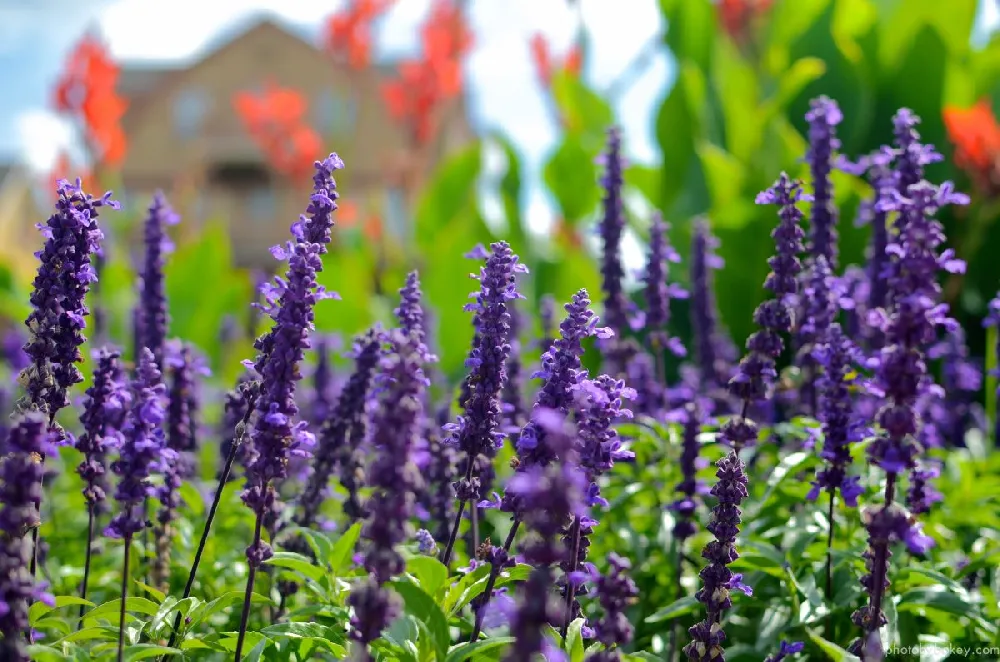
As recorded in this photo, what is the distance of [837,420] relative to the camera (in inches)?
138

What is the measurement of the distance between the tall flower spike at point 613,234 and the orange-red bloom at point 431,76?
8221 millimetres

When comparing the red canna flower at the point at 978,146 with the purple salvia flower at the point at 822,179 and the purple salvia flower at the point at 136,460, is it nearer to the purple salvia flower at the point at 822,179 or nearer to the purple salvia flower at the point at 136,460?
the purple salvia flower at the point at 822,179

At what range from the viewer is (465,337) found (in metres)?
10.9

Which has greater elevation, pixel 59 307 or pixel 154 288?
pixel 154 288

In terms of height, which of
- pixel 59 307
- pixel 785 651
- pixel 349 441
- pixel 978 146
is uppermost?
pixel 978 146

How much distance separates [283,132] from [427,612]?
13935 mm

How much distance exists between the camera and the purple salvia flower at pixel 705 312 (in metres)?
5.82

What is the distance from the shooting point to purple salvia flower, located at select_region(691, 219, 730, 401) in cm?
582

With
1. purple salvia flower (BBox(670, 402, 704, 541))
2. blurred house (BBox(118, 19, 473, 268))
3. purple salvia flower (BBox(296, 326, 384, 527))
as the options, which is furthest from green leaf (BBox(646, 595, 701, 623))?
blurred house (BBox(118, 19, 473, 268))

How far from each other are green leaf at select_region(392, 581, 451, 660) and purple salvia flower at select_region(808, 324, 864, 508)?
1.54 m

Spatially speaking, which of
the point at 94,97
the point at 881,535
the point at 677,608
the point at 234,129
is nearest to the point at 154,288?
the point at 677,608

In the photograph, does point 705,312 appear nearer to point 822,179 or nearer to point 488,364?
point 822,179

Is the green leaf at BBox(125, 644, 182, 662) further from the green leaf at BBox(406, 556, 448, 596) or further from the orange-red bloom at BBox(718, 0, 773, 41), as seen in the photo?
the orange-red bloom at BBox(718, 0, 773, 41)

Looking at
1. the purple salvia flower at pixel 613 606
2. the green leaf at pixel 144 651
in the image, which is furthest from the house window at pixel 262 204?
the purple salvia flower at pixel 613 606
